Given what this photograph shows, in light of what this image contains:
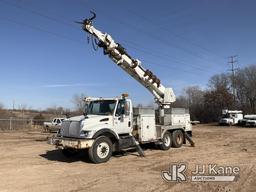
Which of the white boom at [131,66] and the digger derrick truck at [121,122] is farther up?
the white boom at [131,66]

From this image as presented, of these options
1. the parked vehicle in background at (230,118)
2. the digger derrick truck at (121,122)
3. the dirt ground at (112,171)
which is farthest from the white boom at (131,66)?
the parked vehicle in background at (230,118)

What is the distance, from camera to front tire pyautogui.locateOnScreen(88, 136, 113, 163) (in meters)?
13.2

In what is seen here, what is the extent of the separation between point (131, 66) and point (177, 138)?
15.2 ft

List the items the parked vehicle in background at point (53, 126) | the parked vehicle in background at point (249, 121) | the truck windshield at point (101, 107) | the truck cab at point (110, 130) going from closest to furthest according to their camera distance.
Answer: the truck cab at point (110, 130) → the truck windshield at point (101, 107) → the parked vehicle in background at point (53, 126) → the parked vehicle in background at point (249, 121)

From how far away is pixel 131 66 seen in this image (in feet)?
60.3

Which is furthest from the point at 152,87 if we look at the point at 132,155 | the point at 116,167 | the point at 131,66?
the point at 116,167

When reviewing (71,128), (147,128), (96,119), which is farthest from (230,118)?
(71,128)

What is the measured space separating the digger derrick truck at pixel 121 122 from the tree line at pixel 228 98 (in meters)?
35.5

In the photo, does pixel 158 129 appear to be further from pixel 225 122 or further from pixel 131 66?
pixel 225 122

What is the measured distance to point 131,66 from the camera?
723 inches

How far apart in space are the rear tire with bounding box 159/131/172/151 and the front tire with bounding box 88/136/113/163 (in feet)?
14.4

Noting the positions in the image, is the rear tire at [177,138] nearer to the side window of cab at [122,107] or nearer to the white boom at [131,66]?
the white boom at [131,66]

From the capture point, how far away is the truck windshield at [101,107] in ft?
48.2

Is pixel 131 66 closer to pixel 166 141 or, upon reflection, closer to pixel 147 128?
pixel 147 128
